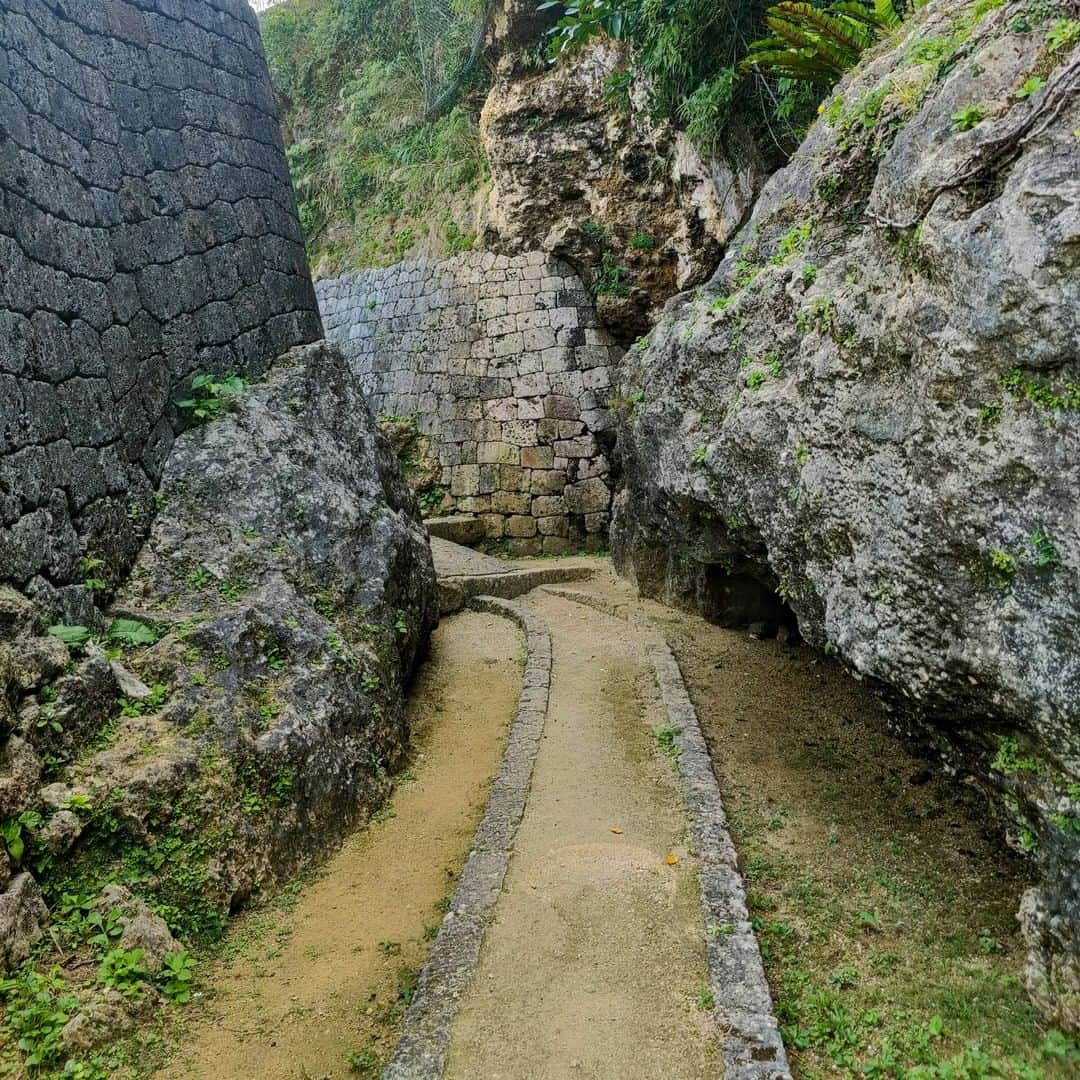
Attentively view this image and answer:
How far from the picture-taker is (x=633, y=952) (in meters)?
3.29

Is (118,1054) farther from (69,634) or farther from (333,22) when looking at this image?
(333,22)

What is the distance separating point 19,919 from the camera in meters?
3.25

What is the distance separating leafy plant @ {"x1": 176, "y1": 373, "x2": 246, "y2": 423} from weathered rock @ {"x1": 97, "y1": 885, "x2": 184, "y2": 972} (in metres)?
3.42

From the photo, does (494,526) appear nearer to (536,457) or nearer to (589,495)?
(536,457)

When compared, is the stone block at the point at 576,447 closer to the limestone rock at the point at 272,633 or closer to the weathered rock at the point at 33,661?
the limestone rock at the point at 272,633

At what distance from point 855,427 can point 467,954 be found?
9.40 feet

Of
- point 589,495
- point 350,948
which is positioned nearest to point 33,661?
point 350,948

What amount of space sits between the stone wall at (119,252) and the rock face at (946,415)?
3876mm

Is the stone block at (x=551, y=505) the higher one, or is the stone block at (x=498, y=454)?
the stone block at (x=498, y=454)

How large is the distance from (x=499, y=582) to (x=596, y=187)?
6068 mm

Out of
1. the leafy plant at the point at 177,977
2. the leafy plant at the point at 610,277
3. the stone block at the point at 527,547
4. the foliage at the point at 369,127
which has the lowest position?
the stone block at the point at 527,547

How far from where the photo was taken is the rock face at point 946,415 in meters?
2.74

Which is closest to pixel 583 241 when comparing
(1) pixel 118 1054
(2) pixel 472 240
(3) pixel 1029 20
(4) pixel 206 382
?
(2) pixel 472 240

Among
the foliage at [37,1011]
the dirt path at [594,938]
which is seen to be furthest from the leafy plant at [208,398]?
the foliage at [37,1011]
